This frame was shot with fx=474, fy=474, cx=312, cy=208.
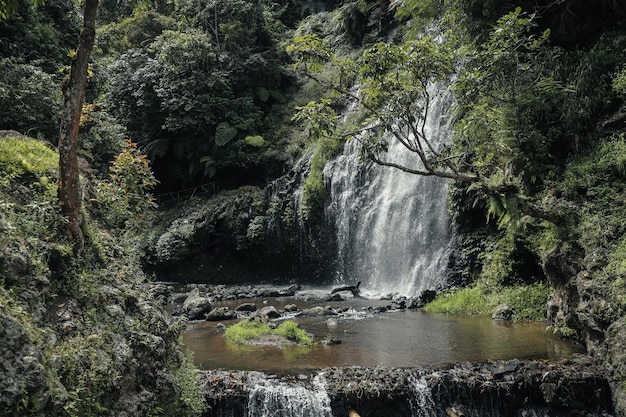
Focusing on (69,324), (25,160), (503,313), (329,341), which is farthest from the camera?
(503,313)

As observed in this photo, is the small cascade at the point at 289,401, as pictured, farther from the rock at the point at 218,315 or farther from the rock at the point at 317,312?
the rock at the point at 218,315

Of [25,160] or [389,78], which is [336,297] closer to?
[389,78]

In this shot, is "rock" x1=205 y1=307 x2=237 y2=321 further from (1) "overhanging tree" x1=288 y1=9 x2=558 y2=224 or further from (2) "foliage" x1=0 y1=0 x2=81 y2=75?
(2) "foliage" x1=0 y1=0 x2=81 y2=75

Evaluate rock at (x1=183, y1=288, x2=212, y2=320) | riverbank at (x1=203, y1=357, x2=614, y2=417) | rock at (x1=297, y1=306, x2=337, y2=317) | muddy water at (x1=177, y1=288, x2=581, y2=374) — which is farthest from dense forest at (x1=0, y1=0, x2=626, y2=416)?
rock at (x1=297, y1=306, x2=337, y2=317)

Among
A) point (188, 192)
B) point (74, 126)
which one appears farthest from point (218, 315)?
point (188, 192)

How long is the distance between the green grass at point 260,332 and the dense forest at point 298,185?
2968mm

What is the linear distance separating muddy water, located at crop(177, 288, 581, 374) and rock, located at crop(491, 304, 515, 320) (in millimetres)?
282

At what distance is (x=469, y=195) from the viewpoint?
47.1ft

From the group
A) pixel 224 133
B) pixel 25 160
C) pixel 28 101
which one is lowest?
pixel 25 160

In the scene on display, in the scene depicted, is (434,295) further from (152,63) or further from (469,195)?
(152,63)

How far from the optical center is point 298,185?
70.5ft

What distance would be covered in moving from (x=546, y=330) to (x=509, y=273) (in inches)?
123

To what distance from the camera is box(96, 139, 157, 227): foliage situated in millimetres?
7746

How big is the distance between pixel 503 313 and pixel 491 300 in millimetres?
995
